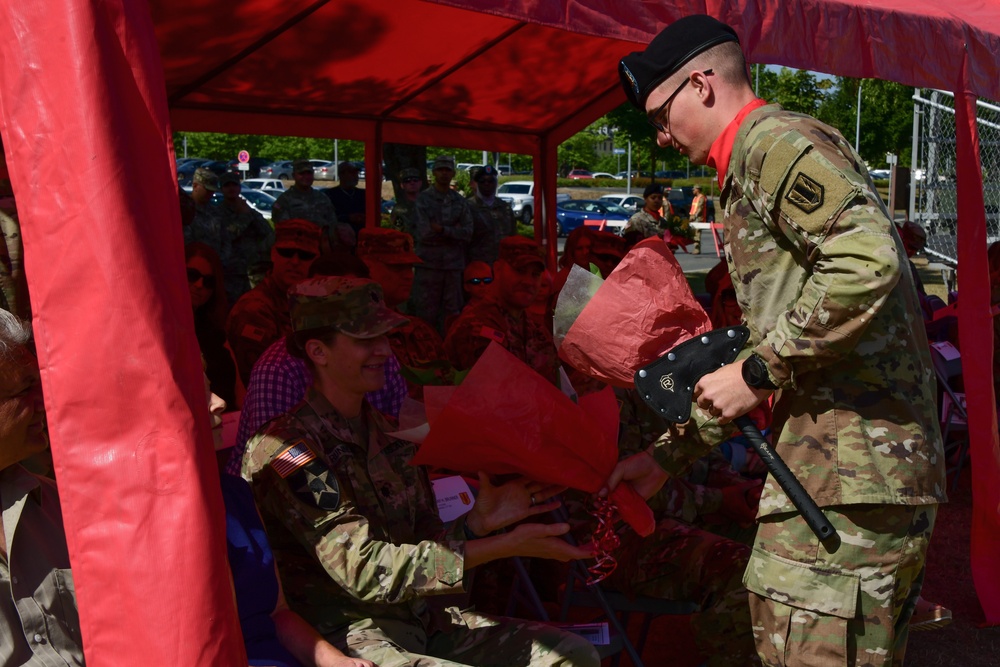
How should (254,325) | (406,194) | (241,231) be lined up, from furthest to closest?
1. (406,194)
2. (241,231)
3. (254,325)

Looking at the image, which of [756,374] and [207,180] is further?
[207,180]

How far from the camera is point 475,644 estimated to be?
9.45ft

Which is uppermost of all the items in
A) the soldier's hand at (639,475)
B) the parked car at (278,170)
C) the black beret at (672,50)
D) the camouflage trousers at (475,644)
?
the parked car at (278,170)

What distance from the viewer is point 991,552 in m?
4.36

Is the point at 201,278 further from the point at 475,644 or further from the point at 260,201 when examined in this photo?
the point at 260,201

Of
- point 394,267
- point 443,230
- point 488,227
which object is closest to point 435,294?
point 443,230

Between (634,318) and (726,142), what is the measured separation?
1.73 feet

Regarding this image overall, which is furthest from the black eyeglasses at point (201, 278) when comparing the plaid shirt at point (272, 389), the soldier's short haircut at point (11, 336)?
the soldier's short haircut at point (11, 336)

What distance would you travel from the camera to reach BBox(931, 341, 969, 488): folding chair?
20.8 ft

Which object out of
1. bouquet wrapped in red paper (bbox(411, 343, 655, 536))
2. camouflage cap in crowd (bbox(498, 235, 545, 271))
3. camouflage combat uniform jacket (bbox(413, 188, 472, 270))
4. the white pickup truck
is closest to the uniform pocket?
bouquet wrapped in red paper (bbox(411, 343, 655, 536))

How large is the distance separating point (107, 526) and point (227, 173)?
9.72 metres

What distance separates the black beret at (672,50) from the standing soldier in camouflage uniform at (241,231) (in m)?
8.28

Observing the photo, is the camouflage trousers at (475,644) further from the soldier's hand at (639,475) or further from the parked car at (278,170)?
the parked car at (278,170)

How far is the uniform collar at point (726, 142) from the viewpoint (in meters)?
2.37
